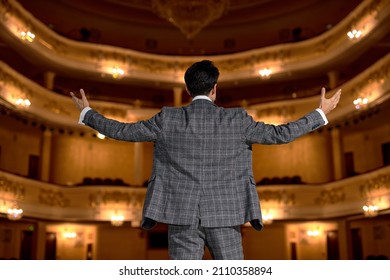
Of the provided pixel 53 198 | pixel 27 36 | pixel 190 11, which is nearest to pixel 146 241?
pixel 53 198

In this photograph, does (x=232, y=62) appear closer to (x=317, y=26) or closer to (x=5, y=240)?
(x=317, y=26)

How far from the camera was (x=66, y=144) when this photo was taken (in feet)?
76.6

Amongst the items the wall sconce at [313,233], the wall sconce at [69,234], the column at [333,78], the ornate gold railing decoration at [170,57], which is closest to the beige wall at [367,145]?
the column at [333,78]

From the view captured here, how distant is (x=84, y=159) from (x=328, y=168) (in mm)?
11357

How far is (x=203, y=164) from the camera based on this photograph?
2.67 meters

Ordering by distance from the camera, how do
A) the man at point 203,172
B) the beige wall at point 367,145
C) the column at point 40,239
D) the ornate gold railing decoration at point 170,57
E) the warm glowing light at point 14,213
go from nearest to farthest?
1. the man at point 203,172
2. the warm glowing light at point 14,213
3. the ornate gold railing decoration at point 170,57
4. the column at point 40,239
5. the beige wall at point 367,145

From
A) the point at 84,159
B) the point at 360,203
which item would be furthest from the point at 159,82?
the point at 360,203

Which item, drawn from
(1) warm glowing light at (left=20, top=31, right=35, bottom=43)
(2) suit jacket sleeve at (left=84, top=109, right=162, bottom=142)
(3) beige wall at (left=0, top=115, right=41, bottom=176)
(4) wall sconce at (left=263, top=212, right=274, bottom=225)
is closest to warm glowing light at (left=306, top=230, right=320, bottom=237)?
(4) wall sconce at (left=263, top=212, right=274, bottom=225)

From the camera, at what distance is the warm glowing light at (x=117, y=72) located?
22766 millimetres

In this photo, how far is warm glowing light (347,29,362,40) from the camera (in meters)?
19.0

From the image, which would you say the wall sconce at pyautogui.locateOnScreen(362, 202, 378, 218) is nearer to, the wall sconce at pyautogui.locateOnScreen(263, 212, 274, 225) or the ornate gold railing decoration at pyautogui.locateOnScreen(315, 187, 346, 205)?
the ornate gold railing decoration at pyautogui.locateOnScreen(315, 187, 346, 205)

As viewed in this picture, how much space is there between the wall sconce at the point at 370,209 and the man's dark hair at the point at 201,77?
50.7ft

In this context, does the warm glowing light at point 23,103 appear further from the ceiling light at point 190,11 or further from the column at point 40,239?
the ceiling light at point 190,11

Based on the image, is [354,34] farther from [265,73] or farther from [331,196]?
[331,196]
